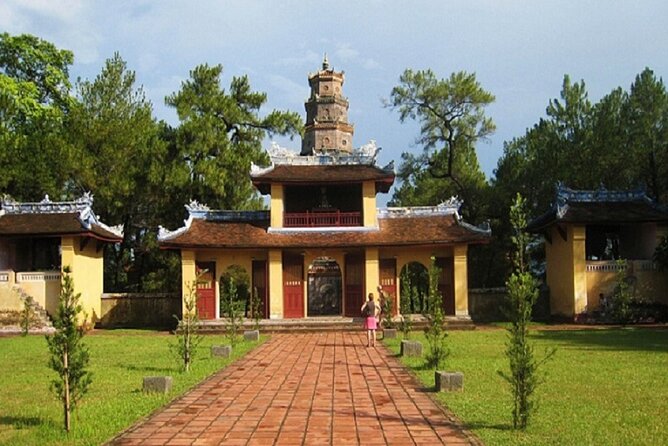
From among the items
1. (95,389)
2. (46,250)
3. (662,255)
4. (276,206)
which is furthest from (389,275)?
(95,389)

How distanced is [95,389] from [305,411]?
429 cm

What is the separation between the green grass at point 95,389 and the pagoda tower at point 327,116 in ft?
86.4

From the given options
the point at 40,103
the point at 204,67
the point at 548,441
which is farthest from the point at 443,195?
the point at 548,441

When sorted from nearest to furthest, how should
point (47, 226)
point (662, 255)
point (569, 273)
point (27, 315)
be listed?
1. point (27, 315)
2. point (662, 255)
3. point (47, 226)
4. point (569, 273)

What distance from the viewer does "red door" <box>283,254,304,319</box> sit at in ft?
89.3

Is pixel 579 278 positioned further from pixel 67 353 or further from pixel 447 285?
pixel 67 353

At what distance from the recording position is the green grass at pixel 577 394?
8156 millimetres

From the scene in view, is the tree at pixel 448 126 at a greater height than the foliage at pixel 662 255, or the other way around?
the tree at pixel 448 126

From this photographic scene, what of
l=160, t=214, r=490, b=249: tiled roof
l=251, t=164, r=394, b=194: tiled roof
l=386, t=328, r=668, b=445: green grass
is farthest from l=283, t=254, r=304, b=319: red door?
l=386, t=328, r=668, b=445: green grass

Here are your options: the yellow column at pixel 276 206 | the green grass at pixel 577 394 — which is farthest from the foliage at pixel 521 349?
the yellow column at pixel 276 206

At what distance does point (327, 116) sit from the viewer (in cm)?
4591

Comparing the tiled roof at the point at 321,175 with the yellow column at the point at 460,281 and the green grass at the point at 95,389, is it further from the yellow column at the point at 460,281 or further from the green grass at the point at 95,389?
the green grass at the point at 95,389

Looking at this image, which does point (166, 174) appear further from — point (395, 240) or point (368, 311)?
point (368, 311)

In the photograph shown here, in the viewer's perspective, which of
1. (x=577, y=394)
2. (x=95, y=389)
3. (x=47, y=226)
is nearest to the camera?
(x=577, y=394)
